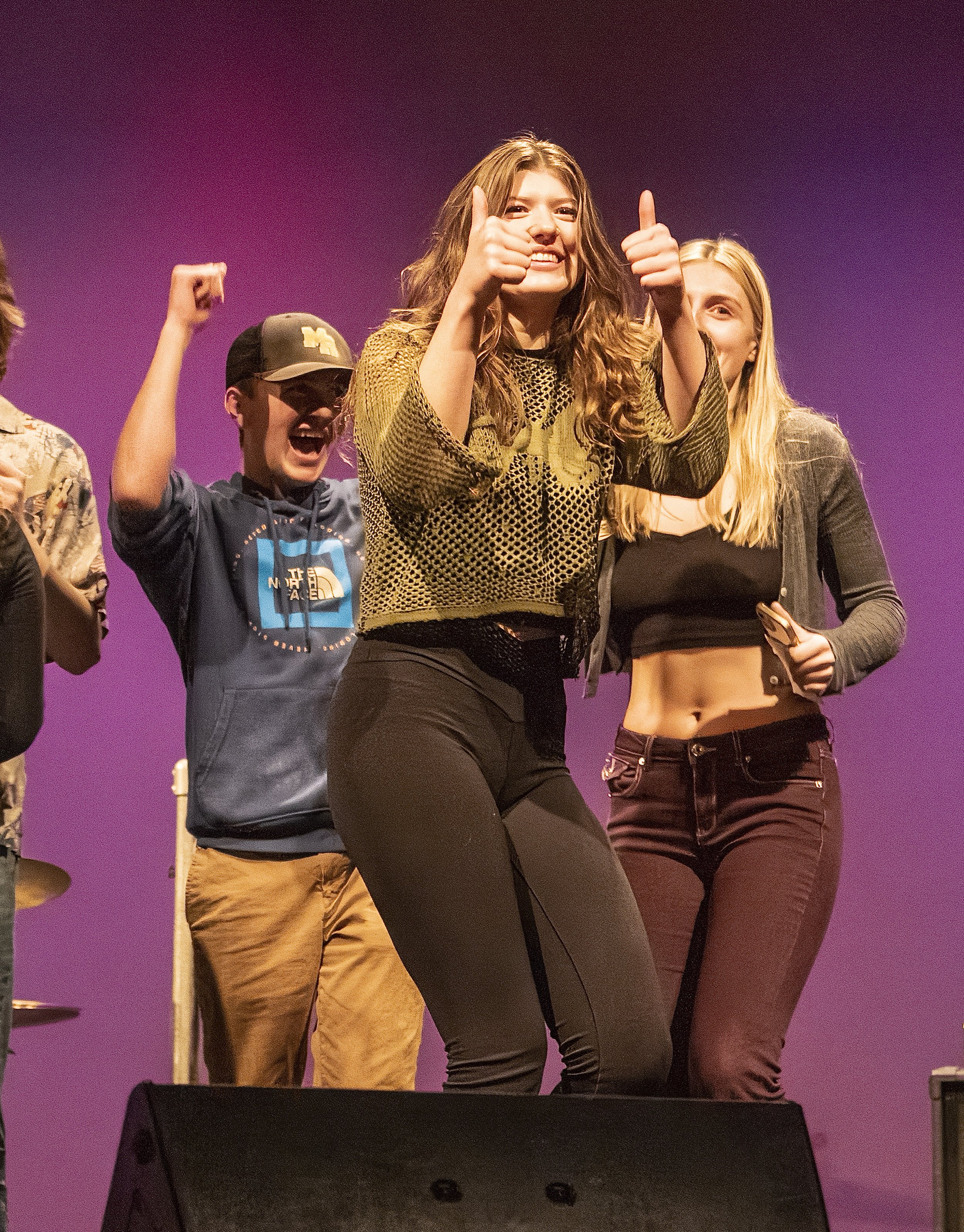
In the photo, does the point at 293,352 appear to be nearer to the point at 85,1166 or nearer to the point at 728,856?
the point at 728,856

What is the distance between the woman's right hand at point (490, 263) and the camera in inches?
64.5

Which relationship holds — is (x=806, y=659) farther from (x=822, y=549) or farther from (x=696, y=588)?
(x=822, y=549)

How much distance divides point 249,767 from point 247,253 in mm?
1683

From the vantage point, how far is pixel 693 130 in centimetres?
378

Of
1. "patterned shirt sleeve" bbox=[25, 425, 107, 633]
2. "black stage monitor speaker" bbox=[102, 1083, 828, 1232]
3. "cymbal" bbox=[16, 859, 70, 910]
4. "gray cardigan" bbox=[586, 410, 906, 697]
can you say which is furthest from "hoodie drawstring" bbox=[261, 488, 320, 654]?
"black stage monitor speaker" bbox=[102, 1083, 828, 1232]

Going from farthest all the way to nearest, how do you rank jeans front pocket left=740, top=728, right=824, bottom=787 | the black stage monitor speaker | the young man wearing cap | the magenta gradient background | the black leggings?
the magenta gradient background
the young man wearing cap
jeans front pocket left=740, top=728, right=824, bottom=787
the black leggings
the black stage monitor speaker

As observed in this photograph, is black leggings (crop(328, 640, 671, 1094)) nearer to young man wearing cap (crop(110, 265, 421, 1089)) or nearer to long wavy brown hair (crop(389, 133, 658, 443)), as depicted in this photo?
long wavy brown hair (crop(389, 133, 658, 443))

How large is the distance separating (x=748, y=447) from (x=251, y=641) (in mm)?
897

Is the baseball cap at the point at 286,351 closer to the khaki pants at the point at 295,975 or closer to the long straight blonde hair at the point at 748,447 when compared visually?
the long straight blonde hair at the point at 748,447

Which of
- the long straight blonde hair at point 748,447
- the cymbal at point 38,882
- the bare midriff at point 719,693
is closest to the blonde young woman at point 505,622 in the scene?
the long straight blonde hair at point 748,447

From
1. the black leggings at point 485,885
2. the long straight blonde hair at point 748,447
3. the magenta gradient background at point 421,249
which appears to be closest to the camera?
the black leggings at point 485,885

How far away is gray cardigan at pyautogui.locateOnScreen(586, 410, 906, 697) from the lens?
2.31m

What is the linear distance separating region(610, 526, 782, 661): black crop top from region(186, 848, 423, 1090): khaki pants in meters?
0.67

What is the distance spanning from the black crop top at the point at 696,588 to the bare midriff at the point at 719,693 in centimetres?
2
